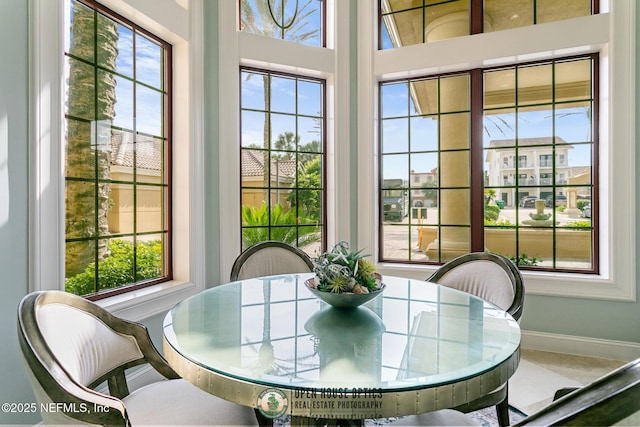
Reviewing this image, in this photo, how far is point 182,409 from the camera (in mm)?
1147

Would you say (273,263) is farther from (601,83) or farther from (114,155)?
(601,83)

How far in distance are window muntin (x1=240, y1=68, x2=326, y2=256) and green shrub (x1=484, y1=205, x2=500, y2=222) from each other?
1.51m

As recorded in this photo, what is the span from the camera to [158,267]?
8.58ft

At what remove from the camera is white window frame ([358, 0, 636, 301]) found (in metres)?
2.60

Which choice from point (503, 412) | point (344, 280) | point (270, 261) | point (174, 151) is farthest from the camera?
point (174, 151)

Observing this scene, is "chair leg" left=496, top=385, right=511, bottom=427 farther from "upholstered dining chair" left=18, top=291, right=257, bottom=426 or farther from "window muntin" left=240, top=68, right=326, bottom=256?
→ "window muntin" left=240, top=68, right=326, bottom=256

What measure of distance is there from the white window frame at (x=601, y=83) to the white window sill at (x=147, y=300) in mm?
1680

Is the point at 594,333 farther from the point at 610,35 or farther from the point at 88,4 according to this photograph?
the point at 88,4

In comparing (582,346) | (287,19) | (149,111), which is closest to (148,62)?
(149,111)

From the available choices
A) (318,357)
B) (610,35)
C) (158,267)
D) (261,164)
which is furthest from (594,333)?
(158,267)

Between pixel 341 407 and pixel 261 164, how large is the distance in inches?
→ 103

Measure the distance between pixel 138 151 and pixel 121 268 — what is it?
0.83 metres

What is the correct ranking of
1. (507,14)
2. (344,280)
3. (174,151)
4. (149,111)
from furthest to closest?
(507,14)
(174,151)
(149,111)
(344,280)

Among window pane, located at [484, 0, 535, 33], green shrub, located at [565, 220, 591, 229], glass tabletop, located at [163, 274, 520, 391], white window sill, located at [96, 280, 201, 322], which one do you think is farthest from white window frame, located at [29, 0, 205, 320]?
green shrub, located at [565, 220, 591, 229]
